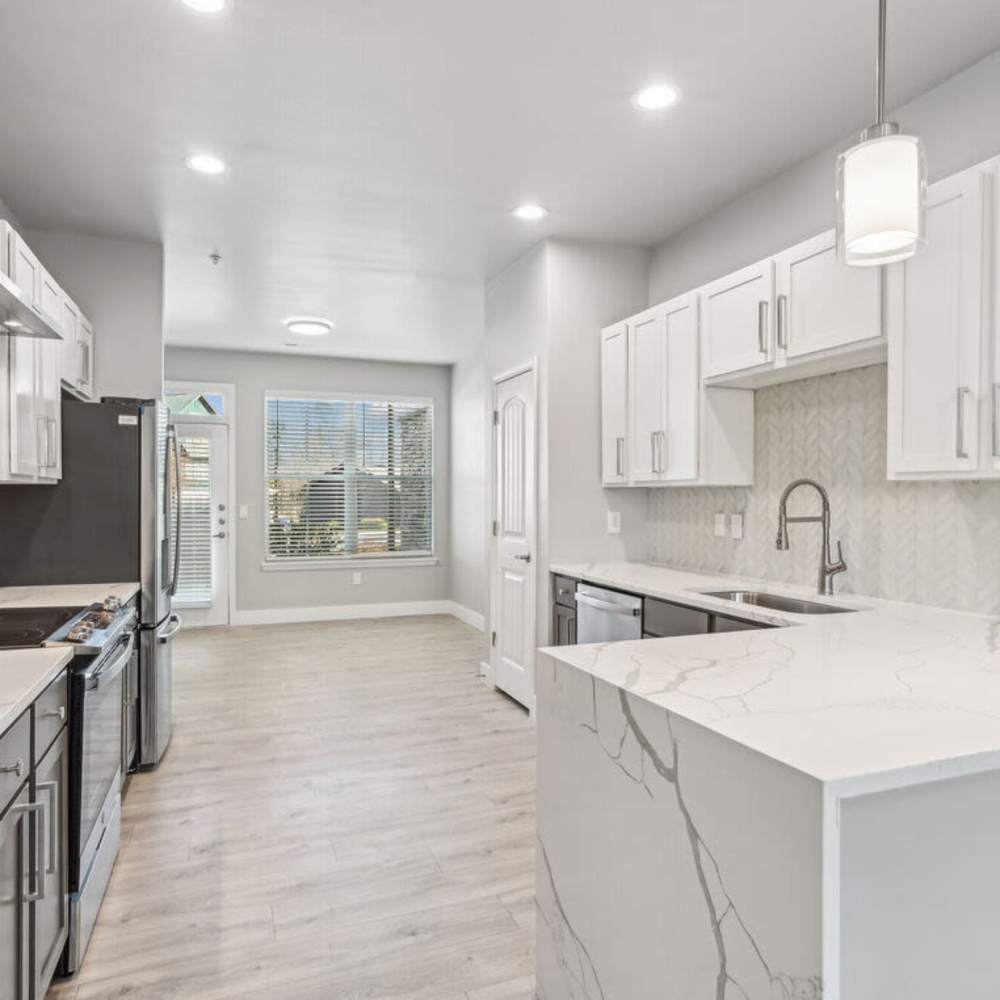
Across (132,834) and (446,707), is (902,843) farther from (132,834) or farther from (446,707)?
(446,707)

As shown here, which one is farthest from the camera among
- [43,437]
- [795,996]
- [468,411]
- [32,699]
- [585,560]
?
[468,411]

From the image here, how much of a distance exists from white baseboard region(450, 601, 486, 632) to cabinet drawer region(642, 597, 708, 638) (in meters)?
3.79

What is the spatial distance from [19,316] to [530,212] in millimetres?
2430

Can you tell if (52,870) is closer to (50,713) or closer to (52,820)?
(52,820)

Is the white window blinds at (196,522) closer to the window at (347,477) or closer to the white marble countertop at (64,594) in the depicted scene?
the window at (347,477)

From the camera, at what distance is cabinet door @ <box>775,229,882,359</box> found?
252 cm

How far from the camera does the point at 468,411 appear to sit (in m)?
7.39

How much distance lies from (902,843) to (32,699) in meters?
1.68

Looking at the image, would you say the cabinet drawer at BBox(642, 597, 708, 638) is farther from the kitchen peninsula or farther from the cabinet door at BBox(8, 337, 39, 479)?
the cabinet door at BBox(8, 337, 39, 479)

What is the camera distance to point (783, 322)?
2.91 metres

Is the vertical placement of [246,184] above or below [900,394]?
above

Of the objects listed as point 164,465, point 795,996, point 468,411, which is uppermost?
point 468,411

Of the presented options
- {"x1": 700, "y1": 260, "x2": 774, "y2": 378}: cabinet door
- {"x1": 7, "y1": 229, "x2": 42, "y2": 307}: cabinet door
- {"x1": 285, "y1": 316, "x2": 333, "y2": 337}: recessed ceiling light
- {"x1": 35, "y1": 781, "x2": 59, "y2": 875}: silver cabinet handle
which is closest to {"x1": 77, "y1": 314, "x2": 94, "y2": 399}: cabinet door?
{"x1": 7, "y1": 229, "x2": 42, "y2": 307}: cabinet door

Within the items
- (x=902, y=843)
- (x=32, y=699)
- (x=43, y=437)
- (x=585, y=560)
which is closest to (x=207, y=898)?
(x=32, y=699)
